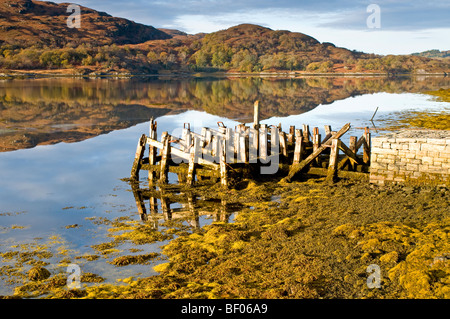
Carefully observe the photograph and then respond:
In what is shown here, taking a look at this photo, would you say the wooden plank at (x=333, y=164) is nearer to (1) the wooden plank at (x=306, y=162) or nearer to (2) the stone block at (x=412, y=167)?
(1) the wooden plank at (x=306, y=162)

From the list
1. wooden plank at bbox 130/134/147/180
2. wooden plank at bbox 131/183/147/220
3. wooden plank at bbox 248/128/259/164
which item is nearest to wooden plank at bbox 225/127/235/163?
wooden plank at bbox 248/128/259/164

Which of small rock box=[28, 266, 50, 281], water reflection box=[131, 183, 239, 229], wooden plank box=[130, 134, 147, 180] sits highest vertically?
wooden plank box=[130, 134, 147, 180]

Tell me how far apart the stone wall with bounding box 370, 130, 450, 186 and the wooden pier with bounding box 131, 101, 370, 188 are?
1018 millimetres

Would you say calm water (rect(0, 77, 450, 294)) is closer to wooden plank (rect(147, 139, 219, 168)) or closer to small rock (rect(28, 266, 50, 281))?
small rock (rect(28, 266, 50, 281))

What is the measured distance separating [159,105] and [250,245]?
1620 inches

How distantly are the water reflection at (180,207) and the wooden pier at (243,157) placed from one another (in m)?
1.01

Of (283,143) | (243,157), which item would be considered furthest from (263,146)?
(243,157)

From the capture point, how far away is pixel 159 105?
50312mm

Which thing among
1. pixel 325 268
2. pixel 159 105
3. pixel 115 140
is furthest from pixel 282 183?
A: pixel 159 105

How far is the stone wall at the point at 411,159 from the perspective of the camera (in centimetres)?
1441

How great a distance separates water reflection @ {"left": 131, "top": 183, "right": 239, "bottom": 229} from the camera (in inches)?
537

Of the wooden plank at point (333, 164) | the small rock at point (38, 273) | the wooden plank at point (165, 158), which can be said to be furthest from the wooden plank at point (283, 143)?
the small rock at point (38, 273)
